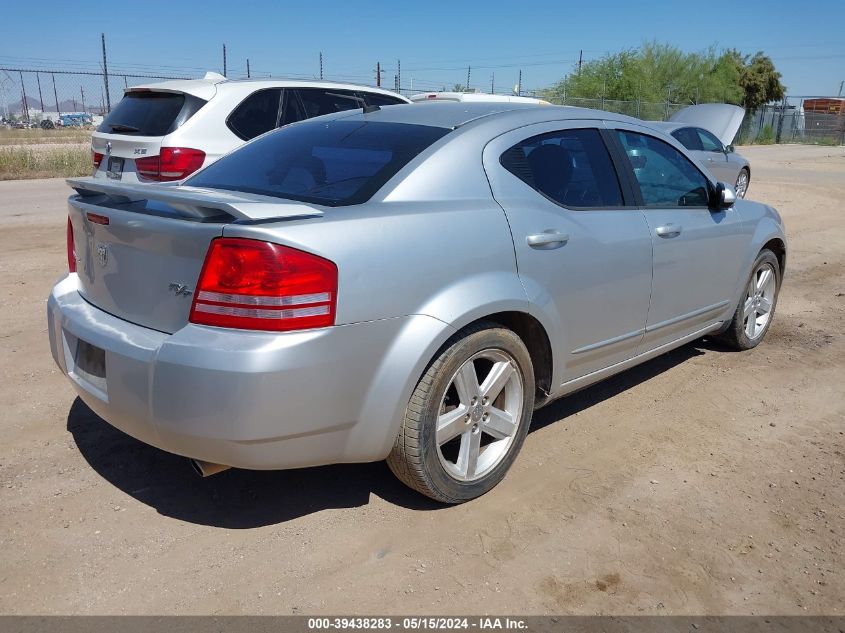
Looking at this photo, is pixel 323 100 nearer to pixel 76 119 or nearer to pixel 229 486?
pixel 229 486

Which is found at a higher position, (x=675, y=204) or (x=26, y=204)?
(x=675, y=204)

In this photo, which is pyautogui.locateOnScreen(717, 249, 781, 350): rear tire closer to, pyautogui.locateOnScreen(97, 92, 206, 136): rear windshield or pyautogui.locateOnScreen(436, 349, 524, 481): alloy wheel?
pyautogui.locateOnScreen(436, 349, 524, 481): alloy wheel

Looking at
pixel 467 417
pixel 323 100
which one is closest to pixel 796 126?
pixel 323 100

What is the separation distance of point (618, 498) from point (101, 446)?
8.12ft

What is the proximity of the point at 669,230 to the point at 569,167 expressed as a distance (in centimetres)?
79

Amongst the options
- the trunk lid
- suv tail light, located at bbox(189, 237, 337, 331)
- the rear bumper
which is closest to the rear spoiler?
the trunk lid

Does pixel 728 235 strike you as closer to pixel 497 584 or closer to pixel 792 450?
pixel 792 450

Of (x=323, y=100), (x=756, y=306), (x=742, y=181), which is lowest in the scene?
(x=742, y=181)

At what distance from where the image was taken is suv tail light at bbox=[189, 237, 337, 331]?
262 cm

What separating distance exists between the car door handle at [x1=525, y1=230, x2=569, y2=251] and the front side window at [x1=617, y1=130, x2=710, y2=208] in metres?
0.90

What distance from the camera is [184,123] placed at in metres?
6.59

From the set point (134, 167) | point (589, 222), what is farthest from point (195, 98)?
point (589, 222)

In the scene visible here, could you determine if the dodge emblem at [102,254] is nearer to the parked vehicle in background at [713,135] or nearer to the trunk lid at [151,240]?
the trunk lid at [151,240]

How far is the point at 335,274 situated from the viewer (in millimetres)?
2701
